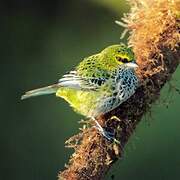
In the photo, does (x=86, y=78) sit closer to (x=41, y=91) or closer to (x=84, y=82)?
(x=84, y=82)

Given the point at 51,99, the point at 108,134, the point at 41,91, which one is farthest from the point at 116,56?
the point at 51,99

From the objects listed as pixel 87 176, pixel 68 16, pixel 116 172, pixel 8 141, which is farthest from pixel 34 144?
pixel 87 176

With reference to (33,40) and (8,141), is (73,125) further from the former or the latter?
(33,40)

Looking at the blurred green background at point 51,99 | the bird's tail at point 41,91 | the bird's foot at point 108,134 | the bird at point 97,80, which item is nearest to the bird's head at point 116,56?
the bird at point 97,80

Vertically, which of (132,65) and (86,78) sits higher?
(132,65)

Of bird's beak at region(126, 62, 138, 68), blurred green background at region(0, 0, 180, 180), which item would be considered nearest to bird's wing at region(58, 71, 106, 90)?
bird's beak at region(126, 62, 138, 68)

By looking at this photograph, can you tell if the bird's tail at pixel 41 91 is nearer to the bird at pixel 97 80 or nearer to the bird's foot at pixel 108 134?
the bird at pixel 97 80
